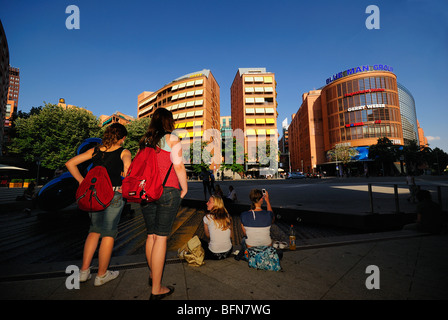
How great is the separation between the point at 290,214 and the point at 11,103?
4321 inches

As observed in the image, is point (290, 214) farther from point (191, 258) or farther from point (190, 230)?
point (191, 258)

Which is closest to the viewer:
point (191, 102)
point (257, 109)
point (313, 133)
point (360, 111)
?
point (360, 111)

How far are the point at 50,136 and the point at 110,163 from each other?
35.5m

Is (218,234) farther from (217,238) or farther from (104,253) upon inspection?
(104,253)

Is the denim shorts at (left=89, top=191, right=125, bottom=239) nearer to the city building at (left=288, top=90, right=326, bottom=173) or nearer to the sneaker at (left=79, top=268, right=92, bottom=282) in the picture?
the sneaker at (left=79, top=268, right=92, bottom=282)

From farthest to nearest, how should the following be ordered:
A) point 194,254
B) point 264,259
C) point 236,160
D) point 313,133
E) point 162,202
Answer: point 313,133 < point 236,160 < point 194,254 < point 264,259 < point 162,202

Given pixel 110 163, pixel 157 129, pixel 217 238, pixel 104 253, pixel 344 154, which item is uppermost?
pixel 344 154

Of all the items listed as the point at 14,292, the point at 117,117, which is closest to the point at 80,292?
the point at 14,292

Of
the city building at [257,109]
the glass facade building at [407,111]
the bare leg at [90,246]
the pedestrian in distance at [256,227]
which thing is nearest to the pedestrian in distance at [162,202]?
the bare leg at [90,246]

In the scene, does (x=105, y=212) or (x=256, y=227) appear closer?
(x=105, y=212)

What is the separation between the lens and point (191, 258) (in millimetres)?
2791

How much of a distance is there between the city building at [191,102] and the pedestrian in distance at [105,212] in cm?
4821

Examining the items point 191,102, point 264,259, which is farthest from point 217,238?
point 191,102

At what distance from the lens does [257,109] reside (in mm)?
56188
